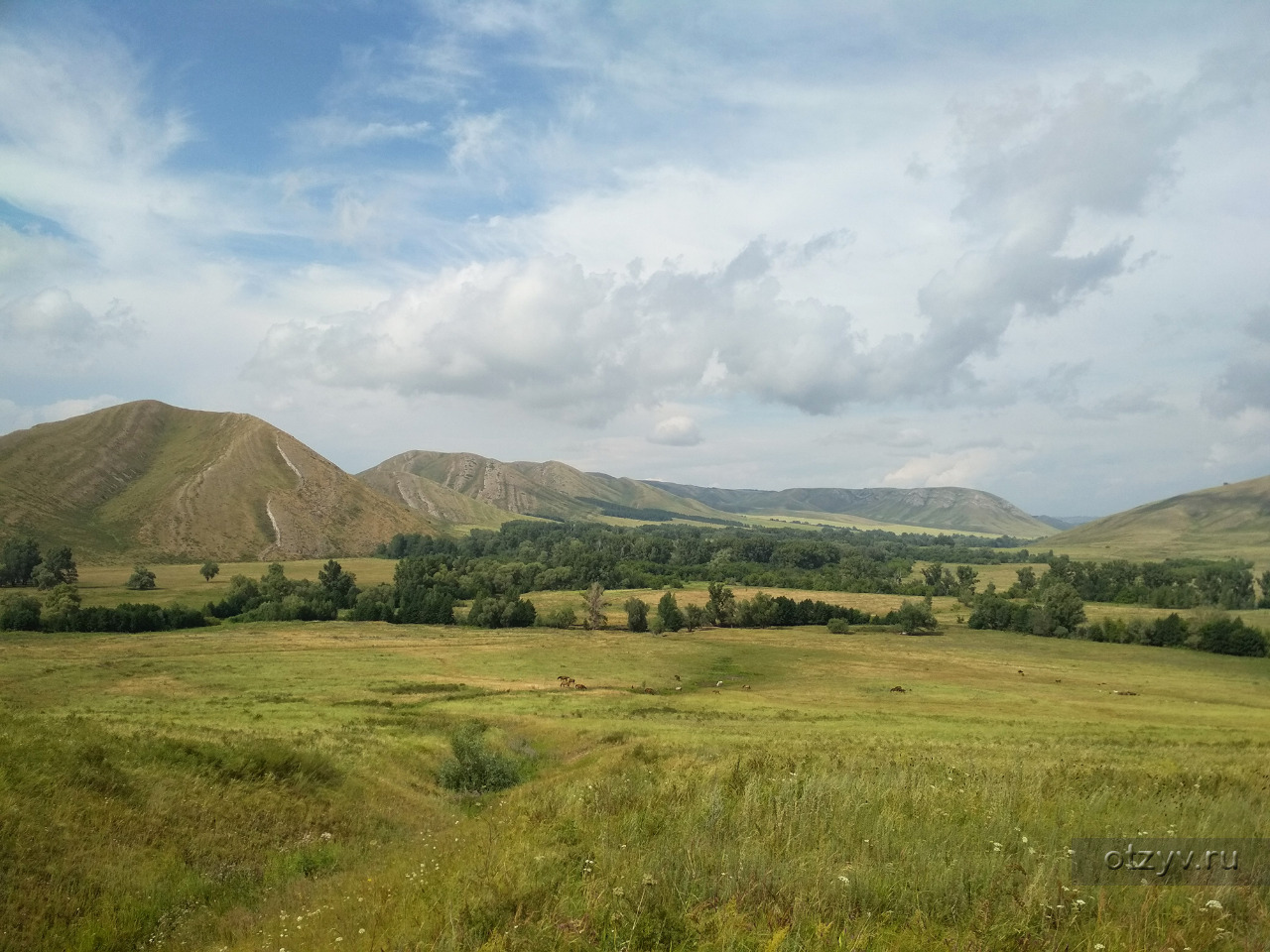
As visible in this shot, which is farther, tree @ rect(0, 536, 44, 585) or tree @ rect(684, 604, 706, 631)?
tree @ rect(0, 536, 44, 585)

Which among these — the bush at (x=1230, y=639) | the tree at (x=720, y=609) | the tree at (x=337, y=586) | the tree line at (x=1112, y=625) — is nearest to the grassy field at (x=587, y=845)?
the bush at (x=1230, y=639)

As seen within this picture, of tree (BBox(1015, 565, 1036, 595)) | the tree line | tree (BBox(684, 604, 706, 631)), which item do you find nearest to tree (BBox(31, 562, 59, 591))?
tree (BBox(684, 604, 706, 631))

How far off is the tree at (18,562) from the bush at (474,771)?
165062mm

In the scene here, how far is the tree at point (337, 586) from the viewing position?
137250mm

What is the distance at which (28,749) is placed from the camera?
14289 millimetres

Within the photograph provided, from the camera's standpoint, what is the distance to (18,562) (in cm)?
14150

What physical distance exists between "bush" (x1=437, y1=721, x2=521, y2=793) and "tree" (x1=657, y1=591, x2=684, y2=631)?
99504 millimetres

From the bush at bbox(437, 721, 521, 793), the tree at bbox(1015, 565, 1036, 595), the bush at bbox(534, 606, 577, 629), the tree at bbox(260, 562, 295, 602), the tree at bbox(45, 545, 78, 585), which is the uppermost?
the bush at bbox(437, 721, 521, 793)

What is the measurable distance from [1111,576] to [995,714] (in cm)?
16351

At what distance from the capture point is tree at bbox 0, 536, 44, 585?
461ft

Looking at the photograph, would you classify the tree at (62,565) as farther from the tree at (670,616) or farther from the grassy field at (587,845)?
the grassy field at (587,845)

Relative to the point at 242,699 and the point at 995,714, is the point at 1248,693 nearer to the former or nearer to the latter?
the point at 995,714

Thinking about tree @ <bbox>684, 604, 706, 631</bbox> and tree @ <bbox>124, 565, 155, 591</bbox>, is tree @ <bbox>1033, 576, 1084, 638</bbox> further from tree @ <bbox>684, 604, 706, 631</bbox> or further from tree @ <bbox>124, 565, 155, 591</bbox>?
tree @ <bbox>124, 565, 155, 591</bbox>

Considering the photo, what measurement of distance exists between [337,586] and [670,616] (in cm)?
7111
